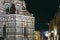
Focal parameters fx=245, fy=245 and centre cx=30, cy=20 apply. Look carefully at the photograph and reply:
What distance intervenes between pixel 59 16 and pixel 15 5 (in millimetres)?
21942

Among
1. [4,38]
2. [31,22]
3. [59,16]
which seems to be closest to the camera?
[4,38]

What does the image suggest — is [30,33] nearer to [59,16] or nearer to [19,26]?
[19,26]

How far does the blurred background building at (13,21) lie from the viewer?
2361 cm

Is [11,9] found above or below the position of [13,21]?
above

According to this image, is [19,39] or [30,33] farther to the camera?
[30,33]

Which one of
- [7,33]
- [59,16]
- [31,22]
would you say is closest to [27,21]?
[31,22]

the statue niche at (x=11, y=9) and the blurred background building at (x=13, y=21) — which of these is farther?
the statue niche at (x=11, y=9)

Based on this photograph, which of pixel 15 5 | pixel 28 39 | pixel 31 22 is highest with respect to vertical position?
pixel 15 5

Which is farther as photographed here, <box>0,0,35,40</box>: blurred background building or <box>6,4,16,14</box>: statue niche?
<box>6,4,16,14</box>: statue niche

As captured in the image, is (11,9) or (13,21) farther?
(11,9)

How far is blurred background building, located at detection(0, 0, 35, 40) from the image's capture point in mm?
23609

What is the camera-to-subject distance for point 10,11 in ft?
80.2

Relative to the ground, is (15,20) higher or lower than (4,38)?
higher

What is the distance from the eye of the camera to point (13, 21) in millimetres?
23656
